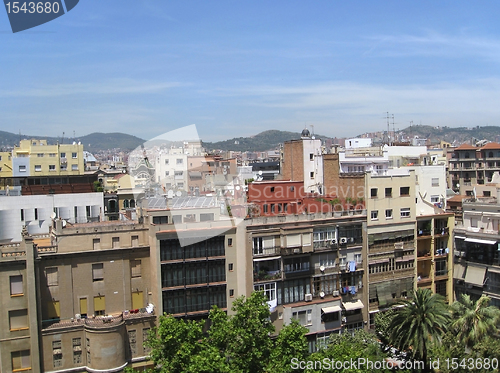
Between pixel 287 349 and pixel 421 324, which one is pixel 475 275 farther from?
pixel 287 349

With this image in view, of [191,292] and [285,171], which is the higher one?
[285,171]

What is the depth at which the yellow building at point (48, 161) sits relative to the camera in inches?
1934

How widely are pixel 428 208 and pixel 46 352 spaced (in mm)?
32156

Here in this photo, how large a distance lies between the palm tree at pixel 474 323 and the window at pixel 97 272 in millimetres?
22222

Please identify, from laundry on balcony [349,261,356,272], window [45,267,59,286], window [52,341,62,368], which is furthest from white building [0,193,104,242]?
laundry on balcony [349,261,356,272]

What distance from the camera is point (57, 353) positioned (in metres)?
30.7

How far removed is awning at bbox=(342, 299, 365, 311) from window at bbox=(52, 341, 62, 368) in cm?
2051

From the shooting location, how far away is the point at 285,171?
5094 cm

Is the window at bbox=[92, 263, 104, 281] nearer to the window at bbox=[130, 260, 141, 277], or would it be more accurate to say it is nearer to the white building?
the window at bbox=[130, 260, 141, 277]

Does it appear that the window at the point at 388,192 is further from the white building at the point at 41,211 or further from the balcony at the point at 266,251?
the white building at the point at 41,211

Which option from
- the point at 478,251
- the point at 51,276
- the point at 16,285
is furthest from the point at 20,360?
the point at 478,251

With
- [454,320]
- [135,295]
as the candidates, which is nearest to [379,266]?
[454,320]

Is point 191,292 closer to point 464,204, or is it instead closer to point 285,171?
point 285,171

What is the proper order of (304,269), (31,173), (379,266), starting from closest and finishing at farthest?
(304,269) < (379,266) < (31,173)
